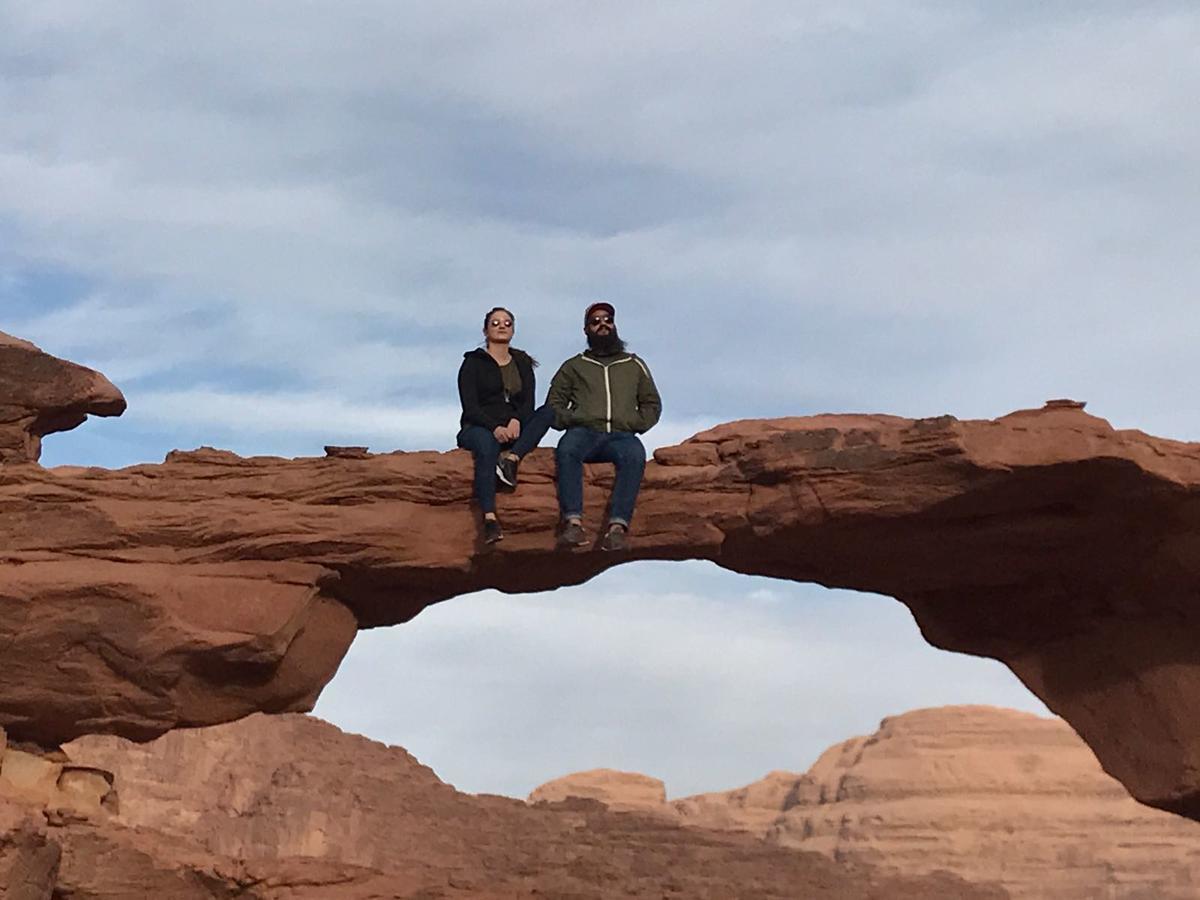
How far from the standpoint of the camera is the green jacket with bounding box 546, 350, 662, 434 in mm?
13719

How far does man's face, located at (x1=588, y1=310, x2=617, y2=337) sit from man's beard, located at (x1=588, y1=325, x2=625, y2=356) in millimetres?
17

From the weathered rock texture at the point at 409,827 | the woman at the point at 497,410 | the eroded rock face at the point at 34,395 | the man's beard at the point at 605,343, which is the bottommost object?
the weathered rock texture at the point at 409,827

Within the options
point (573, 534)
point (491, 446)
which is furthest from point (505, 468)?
point (573, 534)

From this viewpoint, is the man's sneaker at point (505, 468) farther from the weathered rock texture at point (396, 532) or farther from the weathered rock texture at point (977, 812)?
the weathered rock texture at point (977, 812)

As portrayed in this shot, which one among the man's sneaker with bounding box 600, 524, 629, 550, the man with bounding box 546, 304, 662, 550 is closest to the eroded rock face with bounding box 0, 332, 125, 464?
the man with bounding box 546, 304, 662, 550

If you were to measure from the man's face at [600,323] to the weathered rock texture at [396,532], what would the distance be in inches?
48.0

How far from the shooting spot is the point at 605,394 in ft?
45.0

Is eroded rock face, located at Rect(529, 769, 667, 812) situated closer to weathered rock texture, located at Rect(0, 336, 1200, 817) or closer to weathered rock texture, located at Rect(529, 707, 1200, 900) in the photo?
weathered rock texture, located at Rect(529, 707, 1200, 900)

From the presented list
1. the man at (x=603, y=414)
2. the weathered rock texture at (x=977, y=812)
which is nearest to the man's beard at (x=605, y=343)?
the man at (x=603, y=414)

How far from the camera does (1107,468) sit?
1352 cm

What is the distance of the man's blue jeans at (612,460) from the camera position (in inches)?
535

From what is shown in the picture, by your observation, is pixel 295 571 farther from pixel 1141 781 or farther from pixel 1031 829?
pixel 1031 829

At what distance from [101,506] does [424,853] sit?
62.2ft

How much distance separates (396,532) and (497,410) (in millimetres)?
1389
